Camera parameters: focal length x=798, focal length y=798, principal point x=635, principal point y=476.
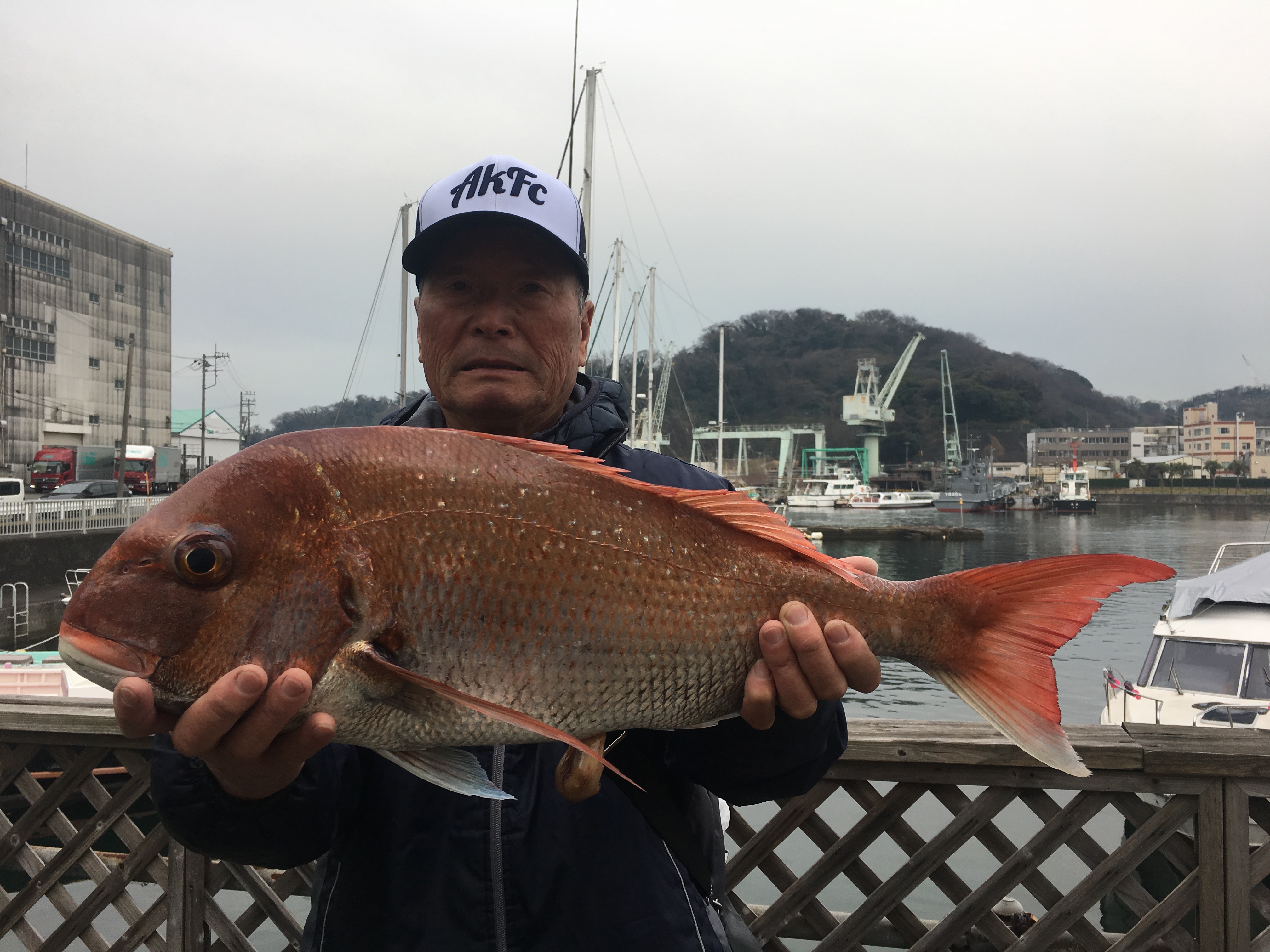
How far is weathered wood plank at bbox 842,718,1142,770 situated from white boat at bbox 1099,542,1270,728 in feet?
24.7

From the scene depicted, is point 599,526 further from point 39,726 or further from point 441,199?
point 39,726

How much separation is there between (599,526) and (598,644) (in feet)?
0.81

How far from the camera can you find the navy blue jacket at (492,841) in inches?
67.0

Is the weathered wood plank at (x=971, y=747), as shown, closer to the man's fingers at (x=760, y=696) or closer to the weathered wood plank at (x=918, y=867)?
the weathered wood plank at (x=918, y=867)

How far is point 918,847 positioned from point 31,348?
59.6 meters

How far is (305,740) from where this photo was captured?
144cm

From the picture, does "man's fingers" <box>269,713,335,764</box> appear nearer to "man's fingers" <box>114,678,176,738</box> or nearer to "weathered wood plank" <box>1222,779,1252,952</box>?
"man's fingers" <box>114,678,176,738</box>

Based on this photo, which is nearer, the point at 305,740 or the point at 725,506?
the point at 305,740

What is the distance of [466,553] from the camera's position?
1.55 metres

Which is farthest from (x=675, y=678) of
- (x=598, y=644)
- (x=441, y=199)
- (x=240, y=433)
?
(x=240, y=433)

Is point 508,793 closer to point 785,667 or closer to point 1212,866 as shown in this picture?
point 785,667

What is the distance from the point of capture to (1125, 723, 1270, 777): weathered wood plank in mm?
2467

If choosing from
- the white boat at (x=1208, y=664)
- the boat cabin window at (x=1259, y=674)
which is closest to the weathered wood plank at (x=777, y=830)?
the white boat at (x=1208, y=664)

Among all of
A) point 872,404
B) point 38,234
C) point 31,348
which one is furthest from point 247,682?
point 872,404
